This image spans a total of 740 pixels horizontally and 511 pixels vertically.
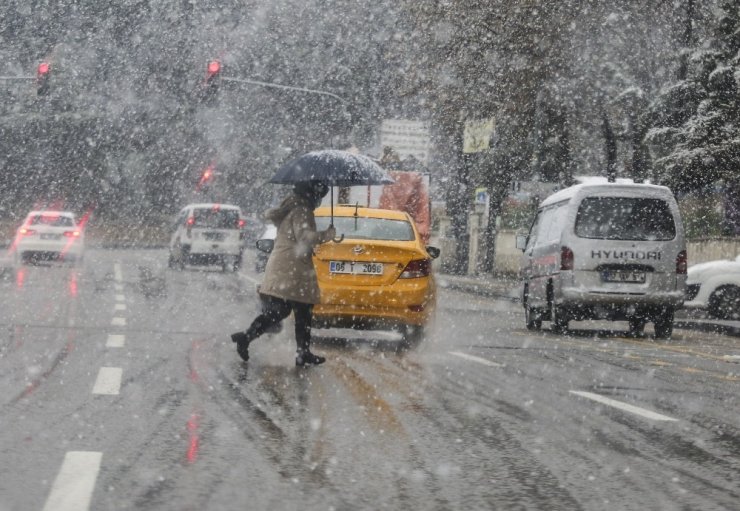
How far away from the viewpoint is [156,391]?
8984mm

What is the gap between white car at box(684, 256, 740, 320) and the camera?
770 inches

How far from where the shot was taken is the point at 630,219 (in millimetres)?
16406

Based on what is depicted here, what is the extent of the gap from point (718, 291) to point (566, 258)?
13.9 feet

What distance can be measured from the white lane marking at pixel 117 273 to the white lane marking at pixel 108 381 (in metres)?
16.8

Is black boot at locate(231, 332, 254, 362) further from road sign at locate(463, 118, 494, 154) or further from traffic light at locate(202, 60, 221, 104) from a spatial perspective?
road sign at locate(463, 118, 494, 154)

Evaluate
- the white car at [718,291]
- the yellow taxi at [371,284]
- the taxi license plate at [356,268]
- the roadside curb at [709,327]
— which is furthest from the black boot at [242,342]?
the white car at [718,291]

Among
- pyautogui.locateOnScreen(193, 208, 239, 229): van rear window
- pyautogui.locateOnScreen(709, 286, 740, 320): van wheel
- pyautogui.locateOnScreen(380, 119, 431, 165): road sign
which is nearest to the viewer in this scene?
pyautogui.locateOnScreen(709, 286, 740, 320): van wheel

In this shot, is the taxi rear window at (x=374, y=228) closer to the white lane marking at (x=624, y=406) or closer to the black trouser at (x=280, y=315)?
the black trouser at (x=280, y=315)

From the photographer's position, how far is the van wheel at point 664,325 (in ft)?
Result: 55.3

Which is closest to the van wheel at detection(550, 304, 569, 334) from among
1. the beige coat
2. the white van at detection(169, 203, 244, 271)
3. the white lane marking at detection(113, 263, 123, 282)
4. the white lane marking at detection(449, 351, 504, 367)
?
the white lane marking at detection(449, 351, 504, 367)

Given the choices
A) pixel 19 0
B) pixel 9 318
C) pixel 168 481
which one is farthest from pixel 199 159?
pixel 168 481

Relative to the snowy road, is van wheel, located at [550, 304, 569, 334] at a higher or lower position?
higher

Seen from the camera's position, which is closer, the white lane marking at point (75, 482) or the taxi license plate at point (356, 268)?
the white lane marking at point (75, 482)

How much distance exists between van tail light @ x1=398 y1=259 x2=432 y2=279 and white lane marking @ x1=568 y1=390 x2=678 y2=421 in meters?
3.68
